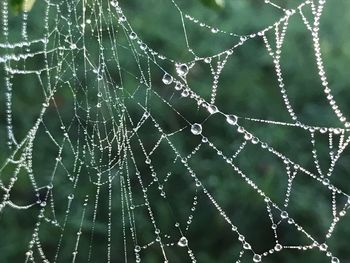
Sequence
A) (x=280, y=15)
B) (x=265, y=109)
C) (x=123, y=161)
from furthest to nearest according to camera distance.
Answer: (x=280, y=15), (x=265, y=109), (x=123, y=161)

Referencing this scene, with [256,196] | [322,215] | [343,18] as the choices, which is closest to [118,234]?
[256,196]

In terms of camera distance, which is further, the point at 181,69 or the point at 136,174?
the point at 136,174

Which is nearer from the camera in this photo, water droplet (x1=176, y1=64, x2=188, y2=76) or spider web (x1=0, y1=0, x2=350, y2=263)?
water droplet (x1=176, y1=64, x2=188, y2=76)

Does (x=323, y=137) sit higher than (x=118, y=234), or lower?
higher

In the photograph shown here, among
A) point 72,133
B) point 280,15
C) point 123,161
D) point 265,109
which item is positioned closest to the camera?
point 123,161

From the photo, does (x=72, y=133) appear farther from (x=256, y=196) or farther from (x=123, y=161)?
(x=256, y=196)

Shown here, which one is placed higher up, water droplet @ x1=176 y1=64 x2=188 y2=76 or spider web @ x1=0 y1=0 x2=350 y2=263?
water droplet @ x1=176 y1=64 x2=188 y2=76

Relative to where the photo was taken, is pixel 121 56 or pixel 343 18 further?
pixel 343 18

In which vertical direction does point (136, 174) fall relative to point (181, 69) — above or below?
below

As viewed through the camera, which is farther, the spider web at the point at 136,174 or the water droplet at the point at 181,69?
the spider web at the point at 136,174

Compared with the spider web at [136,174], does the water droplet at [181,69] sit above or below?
above

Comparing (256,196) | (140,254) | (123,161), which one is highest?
(123,161)
